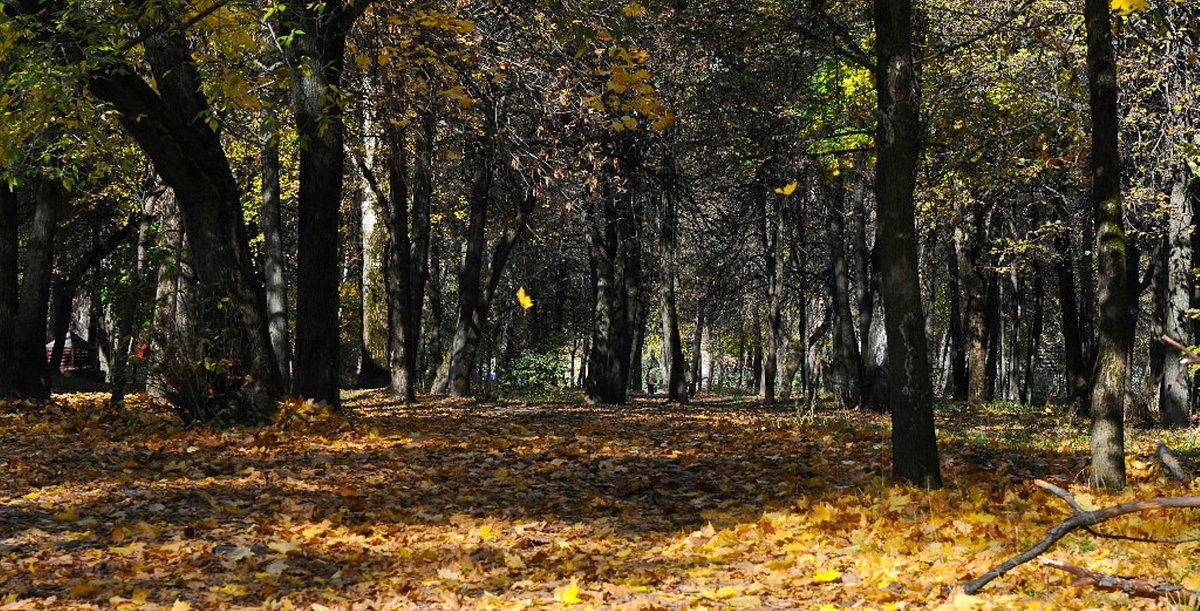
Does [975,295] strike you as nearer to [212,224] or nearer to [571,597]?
[212,224]

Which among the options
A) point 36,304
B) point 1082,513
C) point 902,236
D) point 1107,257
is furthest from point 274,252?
point 1082,513

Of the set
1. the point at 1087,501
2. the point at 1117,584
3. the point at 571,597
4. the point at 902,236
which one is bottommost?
the point at 571,597

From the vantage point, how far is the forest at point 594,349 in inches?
234

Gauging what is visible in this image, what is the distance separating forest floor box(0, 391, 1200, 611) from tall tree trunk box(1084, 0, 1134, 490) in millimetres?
552

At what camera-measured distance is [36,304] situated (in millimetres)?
14961

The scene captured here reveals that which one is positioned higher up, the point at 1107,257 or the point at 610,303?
the point at 610,303

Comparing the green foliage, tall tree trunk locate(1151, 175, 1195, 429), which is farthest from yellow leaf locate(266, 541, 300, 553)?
the green foliage

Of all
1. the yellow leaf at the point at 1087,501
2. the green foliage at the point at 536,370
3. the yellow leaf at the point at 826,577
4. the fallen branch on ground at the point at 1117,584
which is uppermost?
the green foliage at the point at 536,370

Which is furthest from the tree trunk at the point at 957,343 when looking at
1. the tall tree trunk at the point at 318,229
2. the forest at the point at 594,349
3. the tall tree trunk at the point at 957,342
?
the tall tree trunk at the point at 318,229

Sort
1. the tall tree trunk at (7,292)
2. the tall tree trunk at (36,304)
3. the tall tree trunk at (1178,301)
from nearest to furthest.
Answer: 1. the tall tree trunk at (7,292)
2. the tall tree trunk at (36,304)
3. the tall tree trunk at (1178,301)

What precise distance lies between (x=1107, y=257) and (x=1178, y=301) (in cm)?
1000

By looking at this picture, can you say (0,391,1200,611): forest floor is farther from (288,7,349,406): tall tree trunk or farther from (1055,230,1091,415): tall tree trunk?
(1055,230,1091,415): tall tree trunk

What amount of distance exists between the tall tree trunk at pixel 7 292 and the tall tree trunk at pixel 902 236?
1225 centimetres

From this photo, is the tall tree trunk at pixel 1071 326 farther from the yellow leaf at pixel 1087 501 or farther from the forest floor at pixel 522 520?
the yellow leaf at pixel 1087 501
